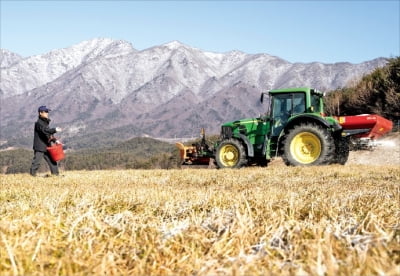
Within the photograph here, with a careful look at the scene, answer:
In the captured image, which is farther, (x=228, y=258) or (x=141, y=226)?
(x=141, y=226)

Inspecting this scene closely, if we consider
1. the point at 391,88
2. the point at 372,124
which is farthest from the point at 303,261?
the point at 391,88

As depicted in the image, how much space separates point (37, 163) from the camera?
1245 cm

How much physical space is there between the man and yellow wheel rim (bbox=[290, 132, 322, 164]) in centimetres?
749

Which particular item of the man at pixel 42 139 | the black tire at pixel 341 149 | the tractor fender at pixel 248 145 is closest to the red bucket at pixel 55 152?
the man at pixel 42 139

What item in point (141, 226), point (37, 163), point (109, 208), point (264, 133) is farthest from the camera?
point (264, 133)

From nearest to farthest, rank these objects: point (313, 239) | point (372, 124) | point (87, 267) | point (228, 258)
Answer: point (87, 267) → point (228, 258) → point (313, 239) → point (372, 124)

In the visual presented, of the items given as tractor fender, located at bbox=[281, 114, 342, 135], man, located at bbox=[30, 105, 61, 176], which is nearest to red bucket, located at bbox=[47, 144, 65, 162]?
man, located at bbox=[30, 105, 61, 176]

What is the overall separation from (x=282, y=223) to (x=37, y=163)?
11.2 meters

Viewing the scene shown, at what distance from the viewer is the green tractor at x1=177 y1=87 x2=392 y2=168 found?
13.7m

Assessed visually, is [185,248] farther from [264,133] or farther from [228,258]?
[264,133]

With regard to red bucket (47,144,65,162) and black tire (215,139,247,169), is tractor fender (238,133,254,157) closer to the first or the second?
black tire (215,139,247,169)

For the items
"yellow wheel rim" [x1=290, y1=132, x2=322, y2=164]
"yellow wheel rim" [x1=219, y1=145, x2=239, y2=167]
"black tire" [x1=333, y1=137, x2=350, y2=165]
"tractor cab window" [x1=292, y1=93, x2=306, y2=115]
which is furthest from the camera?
"yellow wheel rim" [x1=219, y1=145, x2=239, y2=167]

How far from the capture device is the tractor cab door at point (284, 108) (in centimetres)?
1455

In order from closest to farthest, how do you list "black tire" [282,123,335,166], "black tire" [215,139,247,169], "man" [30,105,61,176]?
"man" [30,105,61,176]
"black tire" [282,123,335,166]
"black tire" [215,139,247,169]
